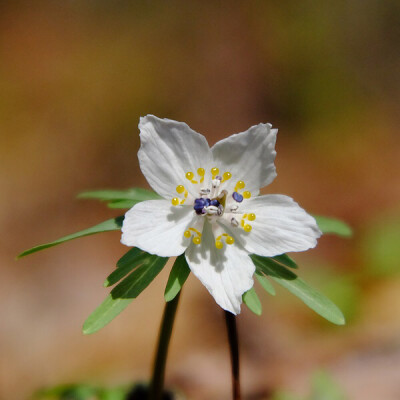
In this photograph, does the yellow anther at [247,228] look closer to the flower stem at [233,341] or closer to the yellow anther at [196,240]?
the yellow anther at [196,240]

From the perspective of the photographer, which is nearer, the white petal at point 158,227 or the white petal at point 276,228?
the white petal at point 158,227

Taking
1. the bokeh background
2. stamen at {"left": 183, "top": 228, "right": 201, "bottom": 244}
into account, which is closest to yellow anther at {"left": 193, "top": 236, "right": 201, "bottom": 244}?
stamen at {"left": 183, "top": 228, "right": 201, "bottom": 244}

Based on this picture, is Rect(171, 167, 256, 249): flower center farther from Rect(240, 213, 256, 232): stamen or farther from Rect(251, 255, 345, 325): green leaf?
Rect(251, 255, 345, 325): green leaf

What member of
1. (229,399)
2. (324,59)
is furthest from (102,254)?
(324,59)

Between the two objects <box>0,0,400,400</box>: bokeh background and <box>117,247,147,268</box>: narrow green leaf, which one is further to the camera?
<box>0,0,400,400</box>: bokeh background

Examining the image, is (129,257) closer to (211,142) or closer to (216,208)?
(216,208)

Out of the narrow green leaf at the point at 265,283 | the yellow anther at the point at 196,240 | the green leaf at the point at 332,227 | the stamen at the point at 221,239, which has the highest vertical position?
the yellow anther at the point at 196,240

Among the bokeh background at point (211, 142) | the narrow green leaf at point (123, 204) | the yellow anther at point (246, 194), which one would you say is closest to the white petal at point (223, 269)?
the yellow anther at point (246, 194)
